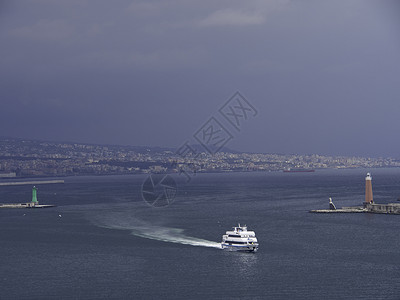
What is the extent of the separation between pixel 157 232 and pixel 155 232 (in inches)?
8.6

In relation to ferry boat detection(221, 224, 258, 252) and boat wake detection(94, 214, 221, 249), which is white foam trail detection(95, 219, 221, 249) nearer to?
boat wake detection(94, 214, 221, 249)

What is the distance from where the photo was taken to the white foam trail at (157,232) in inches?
2221

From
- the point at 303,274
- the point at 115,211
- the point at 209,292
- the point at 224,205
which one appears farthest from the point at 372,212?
the point at 209,292

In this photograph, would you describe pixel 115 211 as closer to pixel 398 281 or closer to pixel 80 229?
pixel 80 229

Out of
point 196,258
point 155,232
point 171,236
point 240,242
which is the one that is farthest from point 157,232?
point 196,258

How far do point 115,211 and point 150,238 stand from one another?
1191 inches

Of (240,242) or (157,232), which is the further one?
(157,232)

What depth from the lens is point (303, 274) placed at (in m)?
42.4

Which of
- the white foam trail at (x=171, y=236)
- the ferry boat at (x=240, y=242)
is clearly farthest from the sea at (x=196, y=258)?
the ferry boat at (x=240, y=242)

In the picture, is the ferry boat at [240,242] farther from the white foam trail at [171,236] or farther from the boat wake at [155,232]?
the white foam trail at [171,236]

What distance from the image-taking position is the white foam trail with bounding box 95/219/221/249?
56406 millimetres

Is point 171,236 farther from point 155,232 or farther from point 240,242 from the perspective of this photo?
point 240,242

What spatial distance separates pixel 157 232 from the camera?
209 ft

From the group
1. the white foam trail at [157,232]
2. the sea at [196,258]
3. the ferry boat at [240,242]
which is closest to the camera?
the sea at [196,258]
